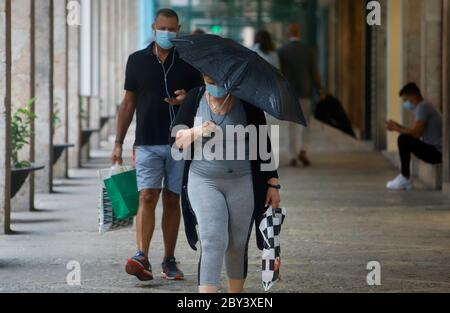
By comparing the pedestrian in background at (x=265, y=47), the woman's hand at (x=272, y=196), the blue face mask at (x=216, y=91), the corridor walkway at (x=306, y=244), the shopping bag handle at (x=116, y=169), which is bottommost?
the corridor walkway at (x=306, y=244)

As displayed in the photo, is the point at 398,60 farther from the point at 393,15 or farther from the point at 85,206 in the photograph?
the point at 85,206

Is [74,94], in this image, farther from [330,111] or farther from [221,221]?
[221,221]

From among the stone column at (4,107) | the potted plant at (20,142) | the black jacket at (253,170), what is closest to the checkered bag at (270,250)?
the black jacket at (253,170)

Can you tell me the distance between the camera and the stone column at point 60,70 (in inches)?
764

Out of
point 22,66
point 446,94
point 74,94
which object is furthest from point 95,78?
point 22,66

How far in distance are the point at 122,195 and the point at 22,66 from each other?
18.5ft

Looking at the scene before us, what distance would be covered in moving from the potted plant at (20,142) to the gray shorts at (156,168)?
3906 mm

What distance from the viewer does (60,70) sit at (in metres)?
19.4

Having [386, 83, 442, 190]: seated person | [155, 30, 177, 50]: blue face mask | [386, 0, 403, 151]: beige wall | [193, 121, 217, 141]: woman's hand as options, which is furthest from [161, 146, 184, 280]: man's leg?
[386, 0, 403, 151]: beige wall

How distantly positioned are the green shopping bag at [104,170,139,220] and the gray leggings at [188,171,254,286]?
5.52ft

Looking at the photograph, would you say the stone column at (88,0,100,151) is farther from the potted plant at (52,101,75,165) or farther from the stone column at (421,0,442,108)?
the stone column at (421,0,442,108)

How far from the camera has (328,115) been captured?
22.5 metres

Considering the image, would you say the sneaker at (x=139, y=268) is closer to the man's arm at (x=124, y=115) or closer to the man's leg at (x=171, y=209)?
the man's leg at (x=171, y=209)

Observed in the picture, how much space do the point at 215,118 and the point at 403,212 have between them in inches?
274
